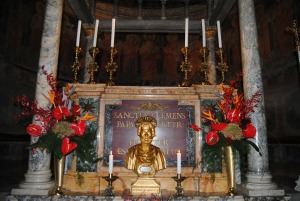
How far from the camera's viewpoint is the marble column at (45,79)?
167 inches

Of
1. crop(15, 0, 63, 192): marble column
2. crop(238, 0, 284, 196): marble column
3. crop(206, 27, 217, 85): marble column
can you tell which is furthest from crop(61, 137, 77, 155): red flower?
crop(206, 27, 217, 85): marble column

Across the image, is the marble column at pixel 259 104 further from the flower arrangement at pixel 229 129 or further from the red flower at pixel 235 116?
the red flower at pixel 235 116

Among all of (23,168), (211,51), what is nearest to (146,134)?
(211,51)

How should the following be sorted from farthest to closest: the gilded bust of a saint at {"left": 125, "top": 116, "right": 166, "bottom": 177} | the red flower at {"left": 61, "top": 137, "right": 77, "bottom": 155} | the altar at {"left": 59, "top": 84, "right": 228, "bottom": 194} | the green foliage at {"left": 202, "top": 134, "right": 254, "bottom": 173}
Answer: the altar at {"left": 59, "top": 84, "right": 228, "bottom": 194}, the gilded bust of a saint at {"left": 125, "top": 116, "right": 166, "bottom": 177}, the green foliage at {"left": 202, "top": 134, "right": 254, "bottom": 173}, the red flower at {"left": 61, "top": 137, "right": 77, "bottom": 155}

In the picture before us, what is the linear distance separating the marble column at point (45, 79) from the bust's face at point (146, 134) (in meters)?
1.80

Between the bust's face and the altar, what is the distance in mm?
596

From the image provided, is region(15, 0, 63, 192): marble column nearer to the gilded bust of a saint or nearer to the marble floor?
the marble floor

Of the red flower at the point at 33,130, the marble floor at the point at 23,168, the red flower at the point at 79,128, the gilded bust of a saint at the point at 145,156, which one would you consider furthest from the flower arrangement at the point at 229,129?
the red flower at the point at 33,130

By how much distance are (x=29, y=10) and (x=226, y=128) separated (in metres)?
9.88

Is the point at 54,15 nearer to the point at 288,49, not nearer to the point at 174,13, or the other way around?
the point at 288,49

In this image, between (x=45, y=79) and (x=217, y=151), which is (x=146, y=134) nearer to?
(x=217, y=151)

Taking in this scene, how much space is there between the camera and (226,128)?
3.92 m

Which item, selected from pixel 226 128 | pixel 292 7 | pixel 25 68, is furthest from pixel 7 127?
pixel 292 7

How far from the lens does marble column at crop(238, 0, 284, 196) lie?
4199mm
